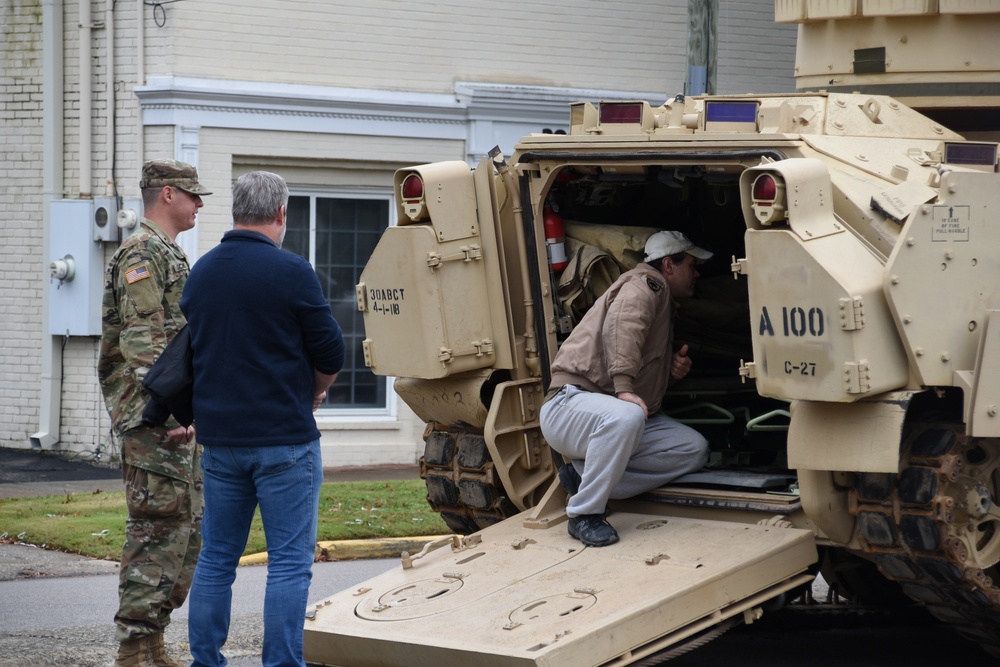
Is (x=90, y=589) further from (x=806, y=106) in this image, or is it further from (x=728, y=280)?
(x=806, y=106)

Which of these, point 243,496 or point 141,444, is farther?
point 141,444

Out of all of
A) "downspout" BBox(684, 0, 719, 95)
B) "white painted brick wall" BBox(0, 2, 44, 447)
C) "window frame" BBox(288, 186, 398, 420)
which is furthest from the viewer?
"window frame" BBox(288, 186, 398, 420)

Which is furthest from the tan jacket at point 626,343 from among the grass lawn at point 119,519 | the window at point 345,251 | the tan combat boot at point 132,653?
the window at point 345,251

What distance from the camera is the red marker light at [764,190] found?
6250mm

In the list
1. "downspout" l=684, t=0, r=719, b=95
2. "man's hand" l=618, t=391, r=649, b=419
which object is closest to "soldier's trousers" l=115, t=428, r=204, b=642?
"man's hand" l=618, t=391, r=649, b=419

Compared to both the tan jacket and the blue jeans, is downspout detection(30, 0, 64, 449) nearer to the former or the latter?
the tan jacket

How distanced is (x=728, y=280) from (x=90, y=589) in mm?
4080

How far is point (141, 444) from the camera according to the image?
6.88 meters

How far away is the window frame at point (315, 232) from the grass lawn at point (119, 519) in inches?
94.7

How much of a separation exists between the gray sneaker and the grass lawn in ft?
12.8

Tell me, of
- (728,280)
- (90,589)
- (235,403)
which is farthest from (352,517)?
(235,403)

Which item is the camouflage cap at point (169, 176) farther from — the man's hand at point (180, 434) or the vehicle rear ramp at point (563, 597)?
the vehicle rear ramp at point (563, 597)

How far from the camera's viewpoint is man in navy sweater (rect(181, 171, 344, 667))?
6.04m

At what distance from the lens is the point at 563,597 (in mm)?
6469
